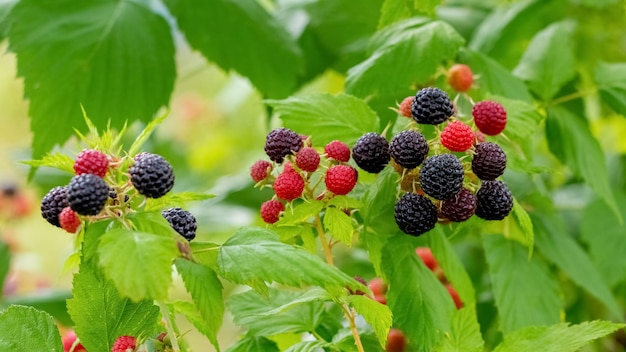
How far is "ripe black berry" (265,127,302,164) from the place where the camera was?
0.63m

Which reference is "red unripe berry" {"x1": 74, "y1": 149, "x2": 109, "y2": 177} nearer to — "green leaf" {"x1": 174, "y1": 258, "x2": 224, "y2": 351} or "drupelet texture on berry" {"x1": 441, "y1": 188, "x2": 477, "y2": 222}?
"green leaf" {"x1": 174, "y1": 258, "x2": 224, "y2": 351}

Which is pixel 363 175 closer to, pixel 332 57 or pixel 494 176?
pixel 494 176

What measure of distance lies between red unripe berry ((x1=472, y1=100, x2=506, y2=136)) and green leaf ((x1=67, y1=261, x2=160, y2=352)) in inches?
11.7

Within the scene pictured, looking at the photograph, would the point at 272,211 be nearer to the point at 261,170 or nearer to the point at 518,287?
the point at 261,170

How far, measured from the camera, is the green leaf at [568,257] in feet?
2.96

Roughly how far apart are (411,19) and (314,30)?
39 centimetres

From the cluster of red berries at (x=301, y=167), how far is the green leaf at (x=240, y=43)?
0.47 metres

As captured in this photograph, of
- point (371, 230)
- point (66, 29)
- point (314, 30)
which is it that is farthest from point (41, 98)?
point (371, 230)

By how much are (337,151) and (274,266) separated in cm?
14

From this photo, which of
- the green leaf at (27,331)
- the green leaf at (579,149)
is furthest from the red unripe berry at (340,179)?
the green leaf at (579,149)

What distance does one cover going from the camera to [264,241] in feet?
1.83

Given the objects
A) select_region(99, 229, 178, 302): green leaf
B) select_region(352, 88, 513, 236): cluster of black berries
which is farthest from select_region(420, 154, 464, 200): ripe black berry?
select_region(99, 229, 178, 302): green leaf

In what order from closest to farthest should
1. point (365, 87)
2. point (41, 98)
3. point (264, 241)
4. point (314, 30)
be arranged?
point (264, 241) → point (365, 87) → point (41, 98) → point (314, 30)

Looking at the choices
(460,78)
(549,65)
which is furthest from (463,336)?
(549,65)
